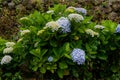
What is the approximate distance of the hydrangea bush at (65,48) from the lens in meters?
5.54

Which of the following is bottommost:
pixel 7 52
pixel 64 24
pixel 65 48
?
pixel 7 52

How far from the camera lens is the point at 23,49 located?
19.0 feet

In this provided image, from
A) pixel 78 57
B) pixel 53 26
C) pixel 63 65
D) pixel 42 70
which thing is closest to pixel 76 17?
pixel 53 26

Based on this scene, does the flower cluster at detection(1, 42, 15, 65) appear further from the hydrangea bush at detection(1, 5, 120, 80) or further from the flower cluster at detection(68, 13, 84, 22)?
the flower cluster at detection(68, 13, 84, 22)

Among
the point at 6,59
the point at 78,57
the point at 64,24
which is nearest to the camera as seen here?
the point at 78,57

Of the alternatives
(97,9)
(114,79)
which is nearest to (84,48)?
(114,79)

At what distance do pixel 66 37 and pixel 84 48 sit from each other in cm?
30

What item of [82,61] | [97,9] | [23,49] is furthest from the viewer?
[97,9]

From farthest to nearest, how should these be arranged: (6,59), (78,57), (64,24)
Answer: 1. (6,59)
2. (64,24)
3. (78,57)

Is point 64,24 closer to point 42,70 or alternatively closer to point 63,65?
point 63,65

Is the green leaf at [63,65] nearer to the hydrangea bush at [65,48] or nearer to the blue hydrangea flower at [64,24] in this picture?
the hydrangea bush at [65,48]

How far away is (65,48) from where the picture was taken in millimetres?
5535

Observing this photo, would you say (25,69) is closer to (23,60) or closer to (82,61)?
(23,60)

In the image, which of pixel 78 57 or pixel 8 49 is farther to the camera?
pixel 8 49
